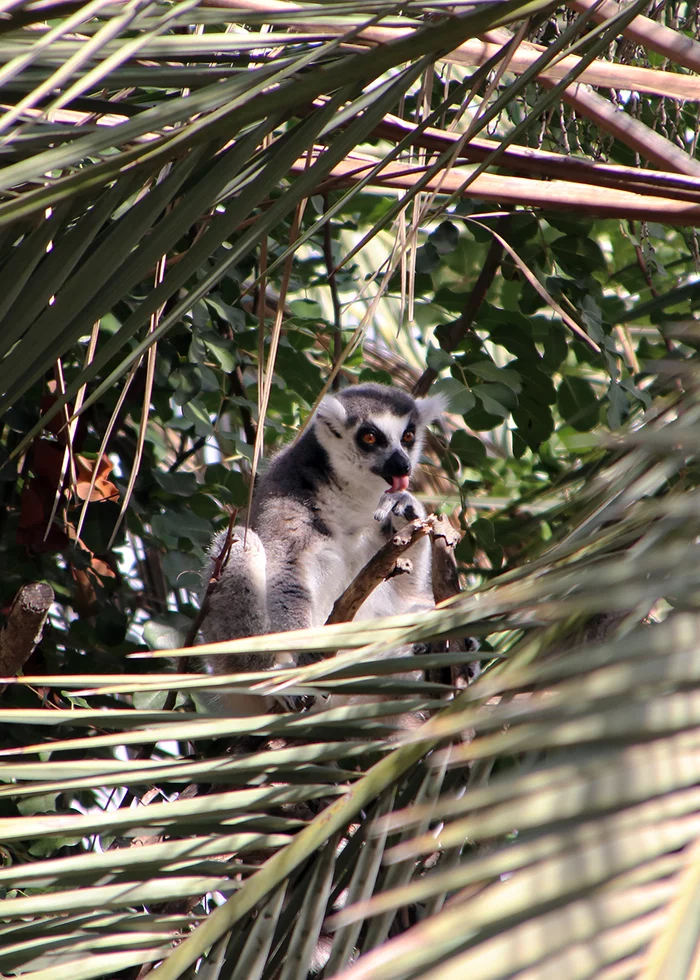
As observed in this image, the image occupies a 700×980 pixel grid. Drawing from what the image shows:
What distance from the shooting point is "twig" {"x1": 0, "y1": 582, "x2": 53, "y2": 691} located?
2369 mm

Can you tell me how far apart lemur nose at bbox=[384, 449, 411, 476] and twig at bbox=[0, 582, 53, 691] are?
1538 millimetres

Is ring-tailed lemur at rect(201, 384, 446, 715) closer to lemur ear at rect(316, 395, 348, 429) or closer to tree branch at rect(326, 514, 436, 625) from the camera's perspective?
lemur ear at rect(316, 395, 348, 429)

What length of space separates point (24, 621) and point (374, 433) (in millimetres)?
1687

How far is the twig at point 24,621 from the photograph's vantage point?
2.37 metres

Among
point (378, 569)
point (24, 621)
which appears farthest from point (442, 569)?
point (24, 621)

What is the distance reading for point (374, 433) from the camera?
3.80 meters

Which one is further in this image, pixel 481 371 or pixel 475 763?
pixel 481 371

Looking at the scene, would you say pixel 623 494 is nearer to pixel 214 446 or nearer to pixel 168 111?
pixel 168 111

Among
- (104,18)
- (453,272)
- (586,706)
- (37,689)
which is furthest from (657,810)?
(453,272)

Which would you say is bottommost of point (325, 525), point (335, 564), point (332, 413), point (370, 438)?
point (335, 564)

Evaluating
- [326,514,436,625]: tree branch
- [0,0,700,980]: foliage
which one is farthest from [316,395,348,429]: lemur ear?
[326,514,436,625]: tree branch

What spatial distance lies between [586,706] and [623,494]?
797 millimetres

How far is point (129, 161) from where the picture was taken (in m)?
1.59

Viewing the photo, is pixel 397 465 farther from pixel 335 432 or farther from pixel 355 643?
pixel 355 643
